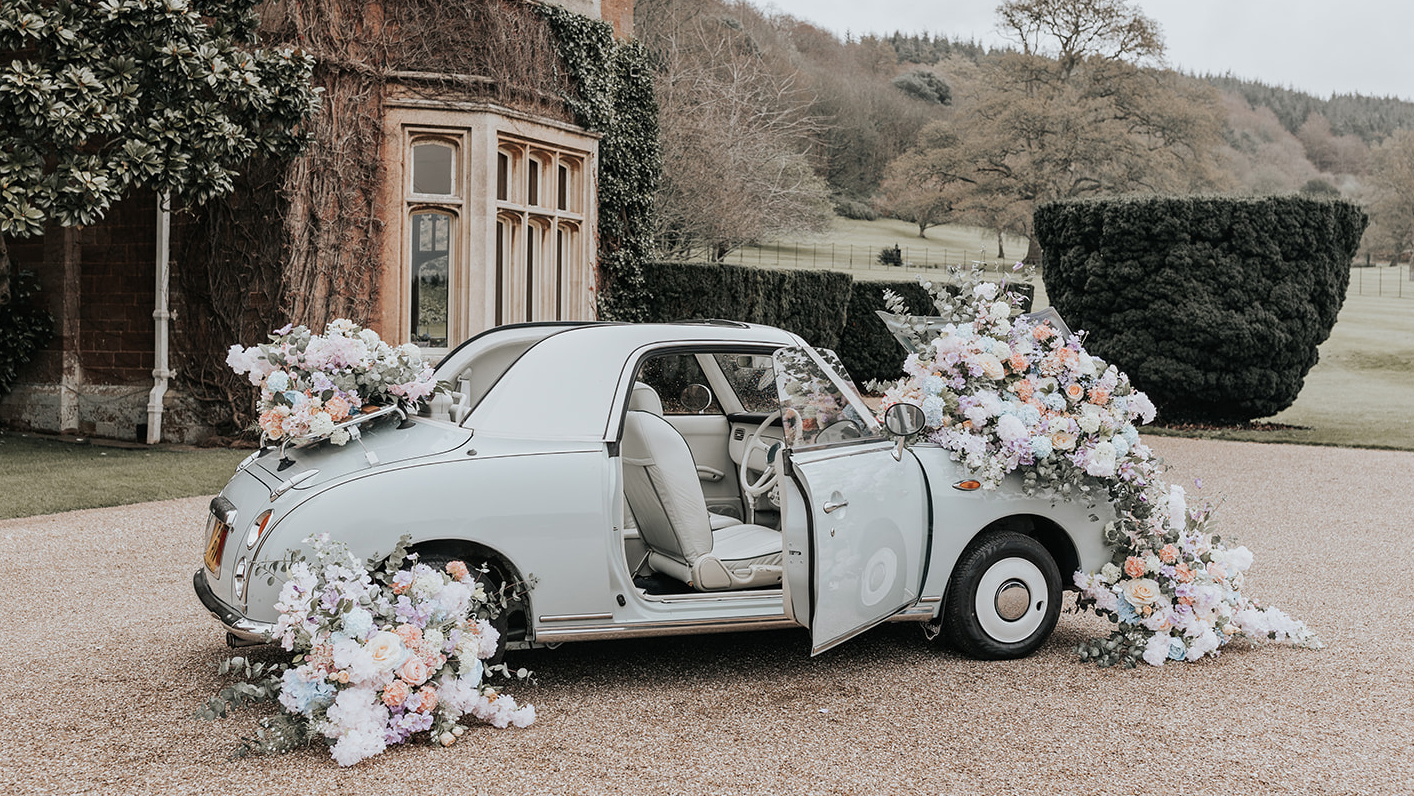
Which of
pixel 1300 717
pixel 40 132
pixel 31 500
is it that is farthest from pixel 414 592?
pixel 40 132

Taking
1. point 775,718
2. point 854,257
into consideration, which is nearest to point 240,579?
point 775,718

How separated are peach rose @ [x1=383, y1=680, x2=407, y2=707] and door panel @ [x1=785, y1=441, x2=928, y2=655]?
4.42 feet

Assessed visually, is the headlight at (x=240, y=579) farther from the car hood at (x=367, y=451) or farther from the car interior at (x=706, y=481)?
the car interior at (x=706, y=481)

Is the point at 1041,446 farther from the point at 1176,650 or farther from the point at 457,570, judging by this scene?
the point at 457,570

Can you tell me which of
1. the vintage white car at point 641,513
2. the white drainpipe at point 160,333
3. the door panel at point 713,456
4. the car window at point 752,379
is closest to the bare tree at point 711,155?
the white drainpipe at point 160,333

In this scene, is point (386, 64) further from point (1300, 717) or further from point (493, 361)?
point (1300, 717)

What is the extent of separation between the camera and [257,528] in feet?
12.4

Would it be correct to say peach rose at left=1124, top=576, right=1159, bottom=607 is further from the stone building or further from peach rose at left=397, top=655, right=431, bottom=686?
the stone building

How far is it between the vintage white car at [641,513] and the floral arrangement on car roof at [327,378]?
0.10 m

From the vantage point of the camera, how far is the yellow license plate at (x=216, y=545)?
392 cm

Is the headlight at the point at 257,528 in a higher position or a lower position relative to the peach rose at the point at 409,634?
higher

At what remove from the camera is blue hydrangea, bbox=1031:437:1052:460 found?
4609mm

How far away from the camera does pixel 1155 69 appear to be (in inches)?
1512

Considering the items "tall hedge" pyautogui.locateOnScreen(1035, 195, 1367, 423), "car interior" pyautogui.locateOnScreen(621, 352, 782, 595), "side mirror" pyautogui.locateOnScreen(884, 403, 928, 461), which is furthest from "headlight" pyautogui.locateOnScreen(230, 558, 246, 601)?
"tall hedge" pyautogui.locateOnScreen(1035, 195, 1367, 423)
